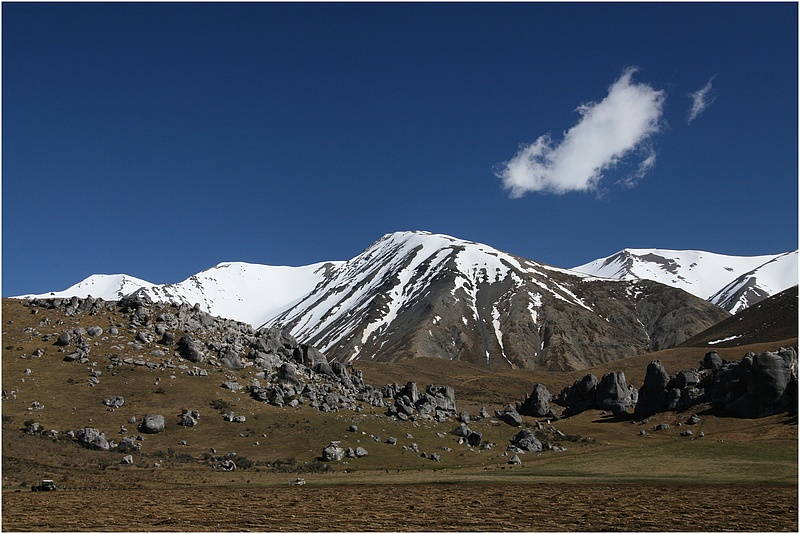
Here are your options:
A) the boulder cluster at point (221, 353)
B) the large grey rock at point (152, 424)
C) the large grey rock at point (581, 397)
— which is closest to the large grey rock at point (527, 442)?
the boulder cluster at point (221, 353)

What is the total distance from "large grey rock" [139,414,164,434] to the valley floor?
33279 mm

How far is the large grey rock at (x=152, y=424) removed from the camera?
70.9 m

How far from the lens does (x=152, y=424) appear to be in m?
71.1

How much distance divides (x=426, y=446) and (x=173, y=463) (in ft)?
102

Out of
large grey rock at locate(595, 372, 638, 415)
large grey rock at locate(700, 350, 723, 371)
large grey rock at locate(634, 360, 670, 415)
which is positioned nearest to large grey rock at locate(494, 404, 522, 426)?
large grey rock at locate(634, 360, 670, 415)

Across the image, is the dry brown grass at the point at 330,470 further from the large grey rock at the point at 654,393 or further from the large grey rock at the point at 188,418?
the large grey rock at the point at 654,393

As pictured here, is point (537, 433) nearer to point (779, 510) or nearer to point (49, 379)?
point (779, 510)

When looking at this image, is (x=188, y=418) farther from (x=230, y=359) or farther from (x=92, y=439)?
(x=230, y=359)

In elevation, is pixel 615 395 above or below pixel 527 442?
above

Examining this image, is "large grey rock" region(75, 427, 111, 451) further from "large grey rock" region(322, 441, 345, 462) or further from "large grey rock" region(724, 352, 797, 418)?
"large grey rock" region(724, 352, 797, 418)

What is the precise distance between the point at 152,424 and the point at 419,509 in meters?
49.9

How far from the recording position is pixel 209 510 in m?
31.5

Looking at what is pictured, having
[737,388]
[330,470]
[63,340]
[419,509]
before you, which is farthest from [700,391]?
[63,340]

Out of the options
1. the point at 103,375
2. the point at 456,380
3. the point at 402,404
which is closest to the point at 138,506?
the point at 103,375
